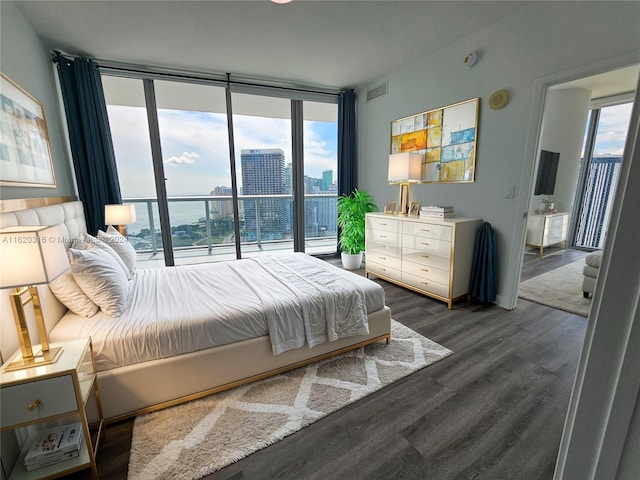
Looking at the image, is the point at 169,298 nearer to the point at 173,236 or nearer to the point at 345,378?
the point at 345,378

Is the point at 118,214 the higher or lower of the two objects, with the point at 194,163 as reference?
lower

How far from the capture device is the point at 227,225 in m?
4.36

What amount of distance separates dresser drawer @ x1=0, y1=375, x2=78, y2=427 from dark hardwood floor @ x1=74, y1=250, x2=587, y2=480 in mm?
445

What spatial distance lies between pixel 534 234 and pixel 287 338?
5.06 meters

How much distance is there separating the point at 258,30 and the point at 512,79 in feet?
8.18

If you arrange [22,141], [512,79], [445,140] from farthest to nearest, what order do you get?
[445,140]
[512,79]
[22,141]

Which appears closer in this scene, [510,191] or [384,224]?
[510,191]

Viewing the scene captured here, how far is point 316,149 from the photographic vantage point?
15.6ft

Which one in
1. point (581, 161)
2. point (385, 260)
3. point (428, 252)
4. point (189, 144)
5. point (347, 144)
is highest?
point (347, 144)

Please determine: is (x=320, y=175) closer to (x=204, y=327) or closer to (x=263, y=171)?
(x=263, y=171)

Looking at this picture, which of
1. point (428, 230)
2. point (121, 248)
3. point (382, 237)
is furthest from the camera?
Answer: point (382, 237)

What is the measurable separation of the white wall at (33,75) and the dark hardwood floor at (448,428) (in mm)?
2216

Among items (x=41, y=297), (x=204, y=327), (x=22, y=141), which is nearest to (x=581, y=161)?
(x=204, y=327)

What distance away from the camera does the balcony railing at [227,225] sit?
4.01m
